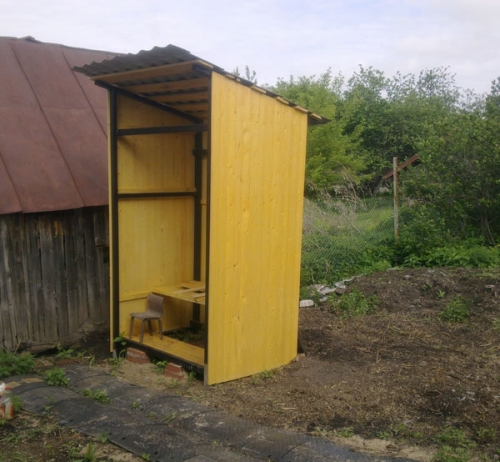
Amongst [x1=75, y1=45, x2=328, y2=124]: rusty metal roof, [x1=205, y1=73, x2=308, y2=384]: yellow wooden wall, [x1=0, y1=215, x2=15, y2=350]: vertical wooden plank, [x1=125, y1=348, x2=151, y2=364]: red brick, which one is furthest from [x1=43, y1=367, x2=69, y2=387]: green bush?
[x1=75, y1=45, x2=328, y2=124]: rusty metal roof

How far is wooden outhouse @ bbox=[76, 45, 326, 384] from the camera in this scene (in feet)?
16.0

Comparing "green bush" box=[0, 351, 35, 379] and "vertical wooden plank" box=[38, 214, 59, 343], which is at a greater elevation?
"vertical wooden plank" box=[38, 214, 59, 343]

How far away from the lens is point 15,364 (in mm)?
5250

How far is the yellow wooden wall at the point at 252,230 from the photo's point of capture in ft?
16.0

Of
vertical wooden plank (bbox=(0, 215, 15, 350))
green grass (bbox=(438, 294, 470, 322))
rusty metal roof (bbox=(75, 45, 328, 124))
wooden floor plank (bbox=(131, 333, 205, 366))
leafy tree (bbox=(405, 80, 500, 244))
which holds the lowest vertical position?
wooden floor plank (bbox=(131, 333, 205, 366))

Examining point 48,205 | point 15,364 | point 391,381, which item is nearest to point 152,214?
point 48,205

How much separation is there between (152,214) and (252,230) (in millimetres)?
1614

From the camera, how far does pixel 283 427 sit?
435cm

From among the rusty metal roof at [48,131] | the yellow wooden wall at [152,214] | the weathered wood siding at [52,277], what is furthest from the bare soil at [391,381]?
the rusty metal roof at [48,131]

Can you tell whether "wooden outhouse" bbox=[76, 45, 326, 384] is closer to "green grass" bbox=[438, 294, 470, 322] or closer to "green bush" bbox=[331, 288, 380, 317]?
"green bush" bbox=[331, 288, 380, 317]

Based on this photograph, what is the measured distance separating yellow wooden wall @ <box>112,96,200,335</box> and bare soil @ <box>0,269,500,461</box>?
0.97 meters

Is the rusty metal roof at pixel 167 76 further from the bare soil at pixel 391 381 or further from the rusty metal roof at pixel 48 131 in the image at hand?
the bare soil at pixel 391 381

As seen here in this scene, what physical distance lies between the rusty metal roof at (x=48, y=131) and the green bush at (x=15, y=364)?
1437 millimetres

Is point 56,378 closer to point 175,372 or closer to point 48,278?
point 175,372
